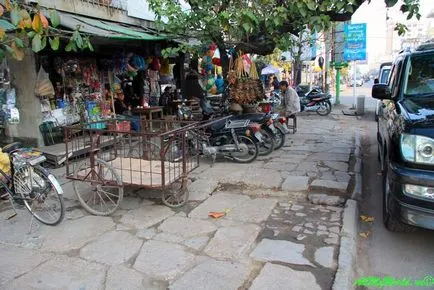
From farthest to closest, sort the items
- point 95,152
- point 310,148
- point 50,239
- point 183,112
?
point 183,112
point 310,148
point 95,152
point 50,239

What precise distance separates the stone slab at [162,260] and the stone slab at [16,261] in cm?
99

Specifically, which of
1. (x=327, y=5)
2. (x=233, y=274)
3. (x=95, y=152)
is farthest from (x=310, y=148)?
(x=233, y=274)

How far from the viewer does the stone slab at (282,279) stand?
346 centimetres

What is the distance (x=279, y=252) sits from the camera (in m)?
Result: 4.09

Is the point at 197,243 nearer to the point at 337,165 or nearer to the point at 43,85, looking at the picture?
the point at 337,165

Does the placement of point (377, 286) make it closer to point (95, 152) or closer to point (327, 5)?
point (95, 152)

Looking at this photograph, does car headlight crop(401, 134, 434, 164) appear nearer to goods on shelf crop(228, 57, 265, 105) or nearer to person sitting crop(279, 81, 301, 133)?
goods on shelf crop(228, 57, 265, 105)

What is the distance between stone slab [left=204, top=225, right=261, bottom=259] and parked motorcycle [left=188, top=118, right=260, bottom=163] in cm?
303

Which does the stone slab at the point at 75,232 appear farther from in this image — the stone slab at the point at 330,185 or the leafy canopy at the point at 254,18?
the leafy canopy at the point at 254,18

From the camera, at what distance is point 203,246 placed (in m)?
4.25

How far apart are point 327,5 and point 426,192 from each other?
14.2 ft

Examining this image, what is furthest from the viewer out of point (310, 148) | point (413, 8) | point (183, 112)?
point (183, 112)

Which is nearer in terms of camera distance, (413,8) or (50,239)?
(50,239)

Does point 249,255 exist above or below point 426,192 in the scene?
below
